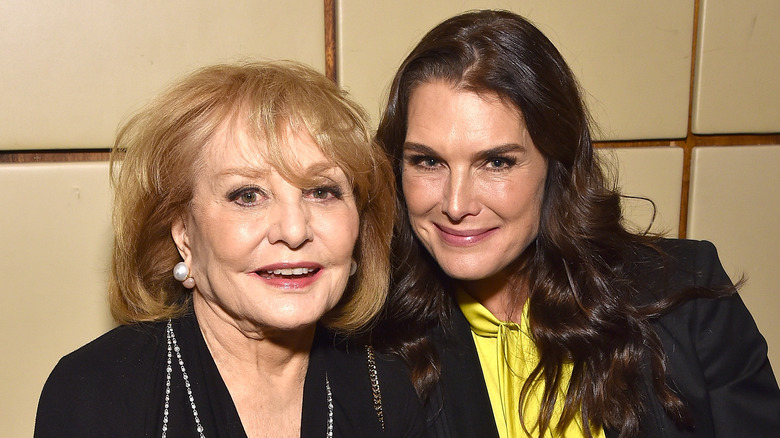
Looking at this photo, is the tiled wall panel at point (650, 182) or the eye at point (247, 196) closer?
the eye at point (247, 196)

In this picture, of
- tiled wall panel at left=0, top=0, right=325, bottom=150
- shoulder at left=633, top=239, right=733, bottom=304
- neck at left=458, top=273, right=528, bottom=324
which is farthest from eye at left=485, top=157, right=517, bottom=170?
tiled wall panel at left=0, top=0, right=325, bottom=150

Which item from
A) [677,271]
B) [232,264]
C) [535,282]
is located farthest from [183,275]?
[677,271]

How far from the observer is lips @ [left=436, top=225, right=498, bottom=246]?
56.3 inches

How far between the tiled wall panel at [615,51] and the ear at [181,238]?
0.65 metres

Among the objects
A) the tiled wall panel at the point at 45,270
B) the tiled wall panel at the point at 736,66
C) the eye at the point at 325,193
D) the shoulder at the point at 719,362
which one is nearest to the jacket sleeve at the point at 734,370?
the shoulder at the point at 719,362

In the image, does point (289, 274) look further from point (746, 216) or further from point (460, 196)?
point (746, 216)

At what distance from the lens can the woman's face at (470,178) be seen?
54.4 inches

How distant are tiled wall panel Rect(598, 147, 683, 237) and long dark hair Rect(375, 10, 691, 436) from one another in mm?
386

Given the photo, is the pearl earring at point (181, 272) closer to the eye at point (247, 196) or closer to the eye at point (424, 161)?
the eye at point (247, 196)

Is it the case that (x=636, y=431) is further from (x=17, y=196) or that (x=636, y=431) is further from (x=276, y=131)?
(x=17, y=196)

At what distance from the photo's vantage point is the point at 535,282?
158 centimetres

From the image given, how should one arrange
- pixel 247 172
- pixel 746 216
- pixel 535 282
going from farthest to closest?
pixel 746 216
pixel 535 282
pixel 247 172

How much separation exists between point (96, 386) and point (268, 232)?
0.37 m

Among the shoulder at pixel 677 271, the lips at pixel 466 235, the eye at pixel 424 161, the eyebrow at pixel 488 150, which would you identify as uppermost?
the eyebrow at pixel 488 150
